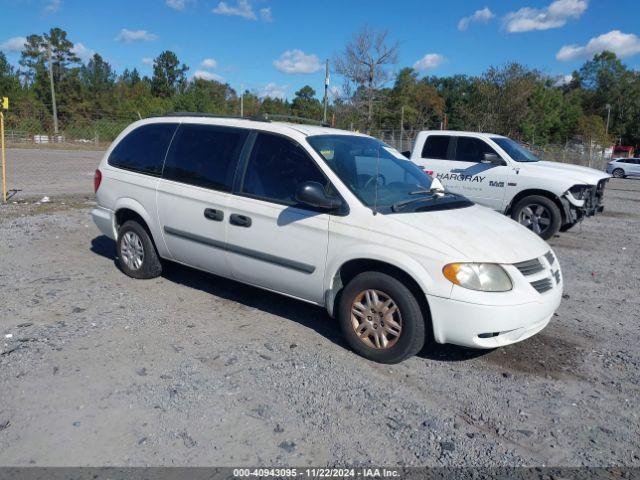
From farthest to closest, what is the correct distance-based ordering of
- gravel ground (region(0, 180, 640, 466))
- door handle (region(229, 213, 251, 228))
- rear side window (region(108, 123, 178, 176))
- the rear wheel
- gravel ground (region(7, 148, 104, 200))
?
the rear wheel
gravel ground (region(7, 148, 104, 200))
rear side window (region(108, 123, 178, 176))
door handle (region(229, 213, 251, 228))
gravel ground (region(0, 180, 640, 466))

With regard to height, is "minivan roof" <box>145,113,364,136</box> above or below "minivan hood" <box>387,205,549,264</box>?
above

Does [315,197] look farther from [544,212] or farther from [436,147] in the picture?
[436,147]

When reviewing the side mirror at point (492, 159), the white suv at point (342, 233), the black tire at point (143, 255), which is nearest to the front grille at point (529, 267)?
the white suv at point (342, 233)

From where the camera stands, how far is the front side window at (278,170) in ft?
15.3

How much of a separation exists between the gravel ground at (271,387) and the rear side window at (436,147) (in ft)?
17.0

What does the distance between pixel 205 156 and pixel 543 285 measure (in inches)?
130

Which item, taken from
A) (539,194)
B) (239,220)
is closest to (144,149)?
(239,220)

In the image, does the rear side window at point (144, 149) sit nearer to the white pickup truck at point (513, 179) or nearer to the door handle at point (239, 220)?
the door handle at point (239, 220)

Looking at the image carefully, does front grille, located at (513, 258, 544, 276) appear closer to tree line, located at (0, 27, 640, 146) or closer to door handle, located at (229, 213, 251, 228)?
door handle, located at (229, 213, 251, 228)

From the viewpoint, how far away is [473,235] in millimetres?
4141

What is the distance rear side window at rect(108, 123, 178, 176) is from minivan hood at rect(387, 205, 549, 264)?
2.82 meters

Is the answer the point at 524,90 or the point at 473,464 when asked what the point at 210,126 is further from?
the point at 524,90

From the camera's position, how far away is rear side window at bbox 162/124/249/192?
5.12 m

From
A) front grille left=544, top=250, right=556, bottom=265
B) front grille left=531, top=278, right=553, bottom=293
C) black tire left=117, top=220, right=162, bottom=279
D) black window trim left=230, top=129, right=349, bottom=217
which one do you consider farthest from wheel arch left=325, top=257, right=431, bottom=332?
black tire left=117, top=220, right=162, bottom=279
